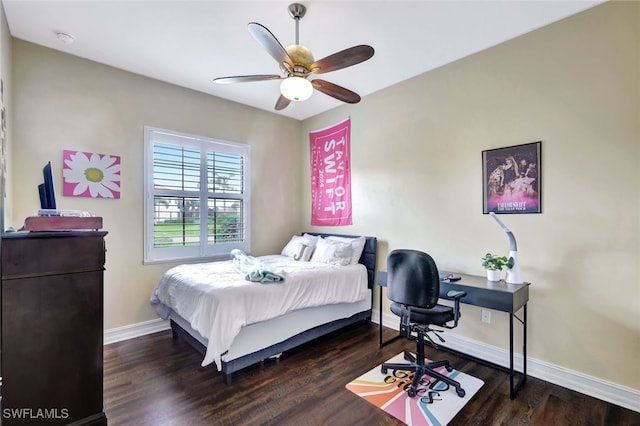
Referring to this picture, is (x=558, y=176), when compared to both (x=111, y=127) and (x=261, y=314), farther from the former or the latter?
(x=111, y=127)

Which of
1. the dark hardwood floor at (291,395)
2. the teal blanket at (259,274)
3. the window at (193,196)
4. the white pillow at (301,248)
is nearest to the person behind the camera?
the dark hardwood floor at (291,395)

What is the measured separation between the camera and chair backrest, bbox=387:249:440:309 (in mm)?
2127

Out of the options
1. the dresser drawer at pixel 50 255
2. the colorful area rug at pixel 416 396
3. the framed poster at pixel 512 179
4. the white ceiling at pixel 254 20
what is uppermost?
the white ceiling at pixel 254 20

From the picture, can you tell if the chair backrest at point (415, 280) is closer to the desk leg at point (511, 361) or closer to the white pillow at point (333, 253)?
the desk leg at point (511, 361)

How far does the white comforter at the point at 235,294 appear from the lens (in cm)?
226

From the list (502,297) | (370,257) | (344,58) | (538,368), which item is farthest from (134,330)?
(538,368)

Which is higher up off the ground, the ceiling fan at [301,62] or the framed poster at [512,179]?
the ceiling fan at [301,62]

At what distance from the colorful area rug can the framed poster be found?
4.90 ft

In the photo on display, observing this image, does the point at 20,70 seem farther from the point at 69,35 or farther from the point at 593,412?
the point at 593,412

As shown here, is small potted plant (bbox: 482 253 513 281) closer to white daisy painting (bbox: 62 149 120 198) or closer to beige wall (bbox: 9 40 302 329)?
beige wall (bbox: 9 40 302 329)

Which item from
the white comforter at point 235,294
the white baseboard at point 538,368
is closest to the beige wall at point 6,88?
the white comforter at point 235,294

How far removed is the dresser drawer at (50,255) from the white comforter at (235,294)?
2.92ft

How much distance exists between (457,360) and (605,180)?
1.89 meters

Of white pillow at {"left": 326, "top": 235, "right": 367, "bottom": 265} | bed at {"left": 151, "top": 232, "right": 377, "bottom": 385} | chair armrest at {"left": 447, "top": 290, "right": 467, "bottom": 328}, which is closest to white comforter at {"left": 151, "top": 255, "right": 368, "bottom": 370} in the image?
bed at {"left": 151, "top": 232, "right": 377, "bottom": 385}
